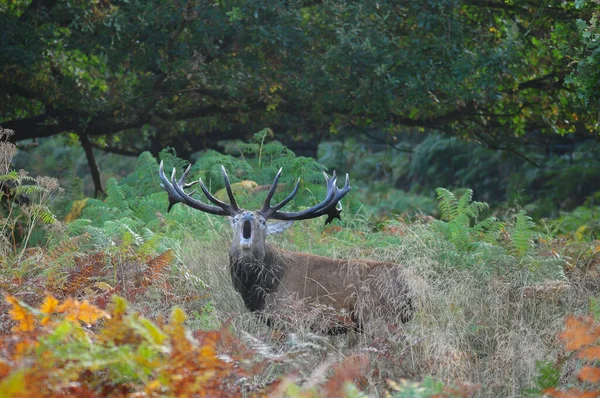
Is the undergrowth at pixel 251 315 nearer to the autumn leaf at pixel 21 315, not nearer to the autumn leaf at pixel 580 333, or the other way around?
the autumn leaf at pixel 21 315

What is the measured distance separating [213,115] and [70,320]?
1011 cm

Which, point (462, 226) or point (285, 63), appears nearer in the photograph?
point (462, 226)

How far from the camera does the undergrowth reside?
14.2ft

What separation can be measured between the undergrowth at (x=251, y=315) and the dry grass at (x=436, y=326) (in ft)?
0.06

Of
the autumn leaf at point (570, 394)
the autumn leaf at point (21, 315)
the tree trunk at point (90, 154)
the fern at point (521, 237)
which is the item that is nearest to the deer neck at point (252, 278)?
the fern at point (521, 237)

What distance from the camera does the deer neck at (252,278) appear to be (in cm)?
793

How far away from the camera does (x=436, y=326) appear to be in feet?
21.8

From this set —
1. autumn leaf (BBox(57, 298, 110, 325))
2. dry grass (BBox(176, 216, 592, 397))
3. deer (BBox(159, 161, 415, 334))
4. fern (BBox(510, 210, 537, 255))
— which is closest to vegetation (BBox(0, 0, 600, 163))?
fern (BBox(510, 210, 537, 255))

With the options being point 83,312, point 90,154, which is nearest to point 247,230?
point 83,312

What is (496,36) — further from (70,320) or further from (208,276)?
(70,320)

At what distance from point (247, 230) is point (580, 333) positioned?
3.51 metres

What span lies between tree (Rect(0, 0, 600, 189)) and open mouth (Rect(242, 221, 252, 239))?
4.53 m

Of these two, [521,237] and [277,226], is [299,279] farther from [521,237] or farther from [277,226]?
[521,237]

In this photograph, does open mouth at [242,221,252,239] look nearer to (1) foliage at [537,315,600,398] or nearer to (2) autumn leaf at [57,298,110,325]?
(1) foliage at [537,315,600,398]
